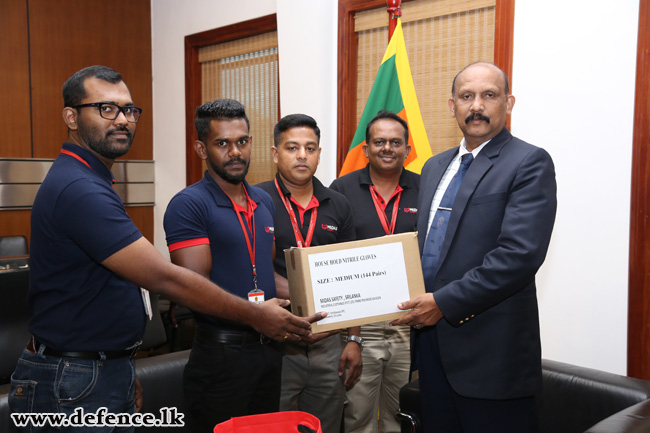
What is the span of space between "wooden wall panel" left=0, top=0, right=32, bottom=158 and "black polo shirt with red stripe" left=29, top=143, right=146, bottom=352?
411cm

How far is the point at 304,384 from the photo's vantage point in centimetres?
226

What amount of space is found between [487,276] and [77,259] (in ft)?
3.85

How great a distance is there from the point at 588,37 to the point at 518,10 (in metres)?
0.45

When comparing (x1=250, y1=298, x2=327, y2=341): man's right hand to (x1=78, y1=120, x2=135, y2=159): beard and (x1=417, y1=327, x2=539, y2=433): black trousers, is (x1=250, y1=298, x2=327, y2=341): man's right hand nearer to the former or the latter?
(x1=417, y1=327, x2=539, y2=433): black trousers

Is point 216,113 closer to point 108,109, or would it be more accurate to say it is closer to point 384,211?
point 108,109

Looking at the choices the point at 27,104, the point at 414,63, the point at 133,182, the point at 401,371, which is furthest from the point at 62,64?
the point at 401,371

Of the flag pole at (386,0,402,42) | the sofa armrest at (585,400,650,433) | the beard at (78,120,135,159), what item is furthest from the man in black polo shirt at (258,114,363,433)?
the flag pole at (386,0,402,42)

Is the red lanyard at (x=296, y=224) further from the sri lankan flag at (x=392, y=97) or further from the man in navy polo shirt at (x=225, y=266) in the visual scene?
the sri lankan flag at (x=392, y=97)

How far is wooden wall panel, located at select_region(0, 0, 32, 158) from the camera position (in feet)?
16.0

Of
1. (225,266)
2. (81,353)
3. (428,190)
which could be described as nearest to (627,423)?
(428,190)

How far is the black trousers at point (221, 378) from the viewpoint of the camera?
1.79 metres

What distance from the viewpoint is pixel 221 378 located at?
1.78 m

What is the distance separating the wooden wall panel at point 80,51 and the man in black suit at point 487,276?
179 inches

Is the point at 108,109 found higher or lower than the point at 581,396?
higher
